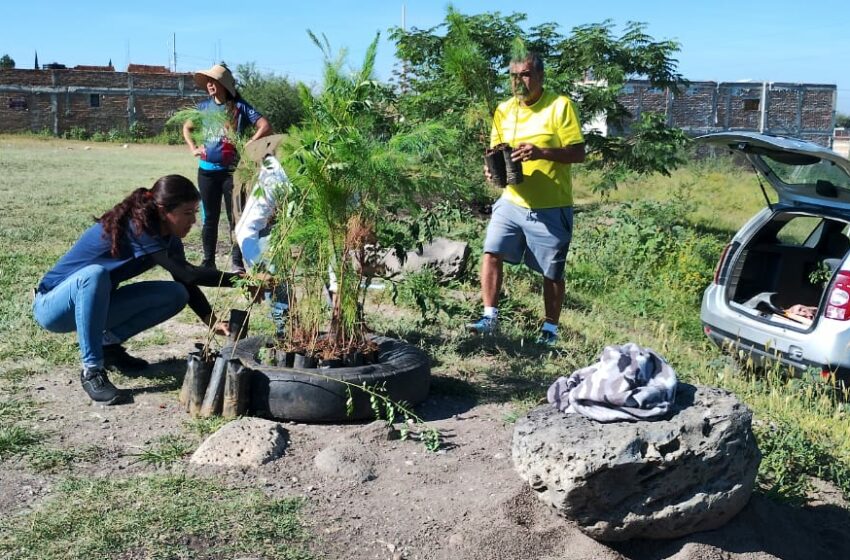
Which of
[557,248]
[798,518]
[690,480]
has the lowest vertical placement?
[798,518]

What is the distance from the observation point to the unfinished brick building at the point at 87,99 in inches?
1403

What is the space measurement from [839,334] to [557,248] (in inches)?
77.0

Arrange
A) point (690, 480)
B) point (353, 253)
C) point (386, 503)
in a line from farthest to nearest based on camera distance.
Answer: point (353, 253), point (386, 503), point (690, 480)

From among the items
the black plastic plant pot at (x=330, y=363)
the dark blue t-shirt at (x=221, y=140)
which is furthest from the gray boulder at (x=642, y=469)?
the dark blue t-shirt at (x=221, y=140)

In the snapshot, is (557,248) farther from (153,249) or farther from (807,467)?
(153,249)

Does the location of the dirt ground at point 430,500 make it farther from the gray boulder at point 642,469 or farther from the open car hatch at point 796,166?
the open car hatch at point 796,166

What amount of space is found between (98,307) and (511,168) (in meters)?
2.74

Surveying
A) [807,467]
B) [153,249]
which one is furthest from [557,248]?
[153,249]

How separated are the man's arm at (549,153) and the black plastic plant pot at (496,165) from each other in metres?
0.09

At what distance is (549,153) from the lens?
239 inches

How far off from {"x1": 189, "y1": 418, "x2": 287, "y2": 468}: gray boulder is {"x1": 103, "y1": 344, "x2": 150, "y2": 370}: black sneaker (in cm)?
151

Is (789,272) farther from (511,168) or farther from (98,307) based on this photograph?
(98,307)

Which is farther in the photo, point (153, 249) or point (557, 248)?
point (557, 248)

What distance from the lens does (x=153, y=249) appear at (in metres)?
5.21
